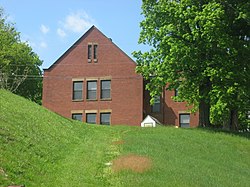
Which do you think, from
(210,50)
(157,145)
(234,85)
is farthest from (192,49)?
(157,145)

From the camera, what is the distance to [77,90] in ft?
159

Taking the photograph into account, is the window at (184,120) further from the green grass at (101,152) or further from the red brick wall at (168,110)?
the green grass at (101,152)

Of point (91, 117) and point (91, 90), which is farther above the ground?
point (91, 90)

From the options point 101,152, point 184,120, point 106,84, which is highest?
point 106,84

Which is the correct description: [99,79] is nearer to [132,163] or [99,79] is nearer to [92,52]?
[92,52]

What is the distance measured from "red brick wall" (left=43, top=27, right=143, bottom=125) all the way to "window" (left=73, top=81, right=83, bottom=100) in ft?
1.27

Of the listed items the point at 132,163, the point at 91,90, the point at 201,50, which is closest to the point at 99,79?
the point at 91,90

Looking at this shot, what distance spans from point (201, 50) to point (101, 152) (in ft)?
40.0

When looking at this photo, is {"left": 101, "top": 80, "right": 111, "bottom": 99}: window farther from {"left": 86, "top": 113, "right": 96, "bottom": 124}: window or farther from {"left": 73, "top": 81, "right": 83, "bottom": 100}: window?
{"left": 73, "top": 81, "right": 83, "bottom": 100}: window

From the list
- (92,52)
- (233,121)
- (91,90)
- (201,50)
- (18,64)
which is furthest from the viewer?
(18,64)

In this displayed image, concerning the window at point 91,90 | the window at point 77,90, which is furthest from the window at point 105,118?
the window at point 77,90

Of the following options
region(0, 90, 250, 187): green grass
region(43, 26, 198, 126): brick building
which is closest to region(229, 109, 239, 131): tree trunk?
region(0, 90, 250, 187): green grass

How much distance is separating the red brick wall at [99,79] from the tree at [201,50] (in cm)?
1433

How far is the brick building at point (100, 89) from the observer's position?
1860 inches
